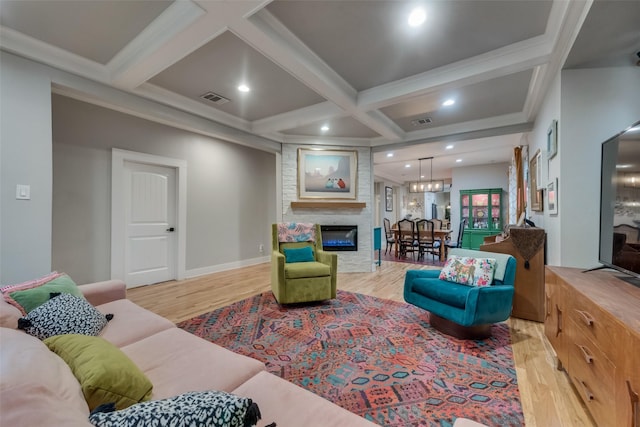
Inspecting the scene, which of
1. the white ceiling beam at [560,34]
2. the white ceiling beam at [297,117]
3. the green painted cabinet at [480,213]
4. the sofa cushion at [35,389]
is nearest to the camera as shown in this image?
the sofa cushion at [35,389]

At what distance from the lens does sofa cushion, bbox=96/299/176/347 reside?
154cm

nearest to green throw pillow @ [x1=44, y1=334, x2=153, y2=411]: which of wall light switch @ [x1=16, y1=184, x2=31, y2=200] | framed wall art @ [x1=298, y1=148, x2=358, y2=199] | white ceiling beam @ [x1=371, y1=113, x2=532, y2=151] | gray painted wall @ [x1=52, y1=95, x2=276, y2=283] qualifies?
wall light switch @ [x1=16, y1=184, x2=31, y2=200]

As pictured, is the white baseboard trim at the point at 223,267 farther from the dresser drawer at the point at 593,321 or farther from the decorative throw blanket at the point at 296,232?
the dresser drawer at the point at 593,321

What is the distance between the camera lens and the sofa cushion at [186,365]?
3.52ft

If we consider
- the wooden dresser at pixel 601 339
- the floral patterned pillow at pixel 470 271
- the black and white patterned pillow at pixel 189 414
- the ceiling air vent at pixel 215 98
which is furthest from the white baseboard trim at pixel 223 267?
the wooden dresser at pixel 601 339

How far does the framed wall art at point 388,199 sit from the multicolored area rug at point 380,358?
23.6ft

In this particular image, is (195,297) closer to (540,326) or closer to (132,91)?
(132,91)

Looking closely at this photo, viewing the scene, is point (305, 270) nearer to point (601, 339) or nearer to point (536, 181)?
point (601, 339)

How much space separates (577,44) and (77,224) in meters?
5.18

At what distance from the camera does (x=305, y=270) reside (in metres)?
3.19

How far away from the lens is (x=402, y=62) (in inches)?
101

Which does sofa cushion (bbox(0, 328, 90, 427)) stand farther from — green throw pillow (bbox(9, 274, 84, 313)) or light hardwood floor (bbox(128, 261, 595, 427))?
light hardwood floor (bbox(128, 261, 595, 427))

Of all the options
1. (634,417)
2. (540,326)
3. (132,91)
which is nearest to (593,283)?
(634,417)

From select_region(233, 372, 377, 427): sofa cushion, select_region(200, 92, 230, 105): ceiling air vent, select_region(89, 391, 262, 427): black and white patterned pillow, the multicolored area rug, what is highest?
select_region(200, 92, 230, 105): ceiling air vent
